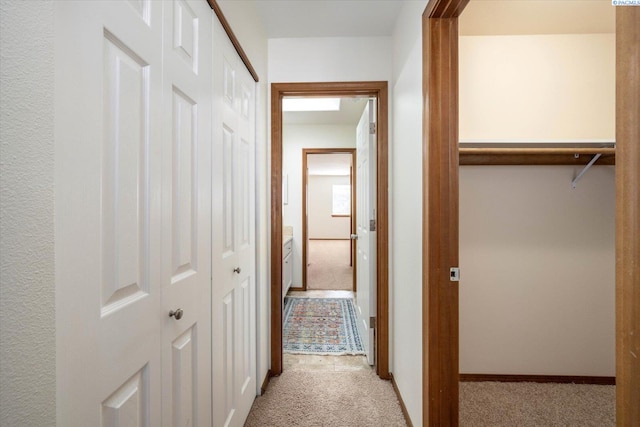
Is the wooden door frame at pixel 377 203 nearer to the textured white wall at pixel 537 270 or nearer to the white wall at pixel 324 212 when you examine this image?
the textured white wall at pixel 537 270

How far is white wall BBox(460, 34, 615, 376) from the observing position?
207 cm

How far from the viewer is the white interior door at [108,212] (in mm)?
565

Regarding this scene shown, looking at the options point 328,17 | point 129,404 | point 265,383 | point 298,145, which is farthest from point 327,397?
point 298,145

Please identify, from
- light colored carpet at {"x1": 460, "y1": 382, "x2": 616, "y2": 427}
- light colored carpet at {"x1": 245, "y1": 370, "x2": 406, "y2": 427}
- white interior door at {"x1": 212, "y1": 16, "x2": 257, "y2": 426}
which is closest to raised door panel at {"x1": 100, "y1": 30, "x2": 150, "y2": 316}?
white interior door at {"x1": 212, "y1": 16, "x2": 257, "y2": 426}

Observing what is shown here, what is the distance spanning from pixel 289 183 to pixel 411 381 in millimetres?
3097

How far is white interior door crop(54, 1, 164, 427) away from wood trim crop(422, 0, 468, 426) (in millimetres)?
1042

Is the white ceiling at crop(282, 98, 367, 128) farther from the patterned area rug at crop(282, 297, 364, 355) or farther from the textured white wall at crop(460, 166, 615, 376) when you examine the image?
the patterned area rug at crop(282, 297, 364, 355)

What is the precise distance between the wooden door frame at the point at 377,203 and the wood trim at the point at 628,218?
5.50 ft

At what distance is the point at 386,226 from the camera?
2.22 metres

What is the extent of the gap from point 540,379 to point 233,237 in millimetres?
2181

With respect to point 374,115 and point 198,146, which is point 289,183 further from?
point 198,146

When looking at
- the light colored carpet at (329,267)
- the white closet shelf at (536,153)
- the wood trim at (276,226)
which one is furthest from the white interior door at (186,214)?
the light colored carpet at (329,267)

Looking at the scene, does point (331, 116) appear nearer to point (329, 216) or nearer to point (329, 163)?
point (329, 163)

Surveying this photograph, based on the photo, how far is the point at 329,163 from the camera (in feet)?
26.4
